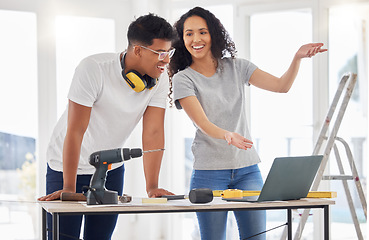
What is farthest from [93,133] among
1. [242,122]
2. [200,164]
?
[242,122]

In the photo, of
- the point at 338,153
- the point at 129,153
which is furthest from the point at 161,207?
the point at 338,153

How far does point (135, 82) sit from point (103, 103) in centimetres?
17

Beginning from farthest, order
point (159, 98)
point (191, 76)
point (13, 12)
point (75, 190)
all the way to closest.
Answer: point (13, 12) < point (191, 76) < point (159, 98) < point (75, 190)

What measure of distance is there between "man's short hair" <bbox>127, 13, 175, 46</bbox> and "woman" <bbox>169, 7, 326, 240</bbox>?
1.15 ft

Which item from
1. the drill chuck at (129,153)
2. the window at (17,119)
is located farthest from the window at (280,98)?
the drill chuck at (129,153)

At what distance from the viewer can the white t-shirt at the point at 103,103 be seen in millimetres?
2047

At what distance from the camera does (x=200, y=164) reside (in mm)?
2352

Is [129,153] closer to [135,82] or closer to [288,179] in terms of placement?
[135,82]

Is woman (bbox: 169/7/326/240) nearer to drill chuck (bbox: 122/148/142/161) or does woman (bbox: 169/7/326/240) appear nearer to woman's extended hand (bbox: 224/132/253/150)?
woman's extended hand (bbox: 224/132/253/150)

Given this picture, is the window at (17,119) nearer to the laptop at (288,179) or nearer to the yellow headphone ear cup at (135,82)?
the yellow headphone ear cup at (135,82)

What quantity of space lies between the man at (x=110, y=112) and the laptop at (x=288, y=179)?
42 centimetres

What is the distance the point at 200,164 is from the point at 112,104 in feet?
1.67

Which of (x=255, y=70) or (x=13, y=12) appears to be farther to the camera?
(x=13, y=12)

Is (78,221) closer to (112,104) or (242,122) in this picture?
(112,104)
